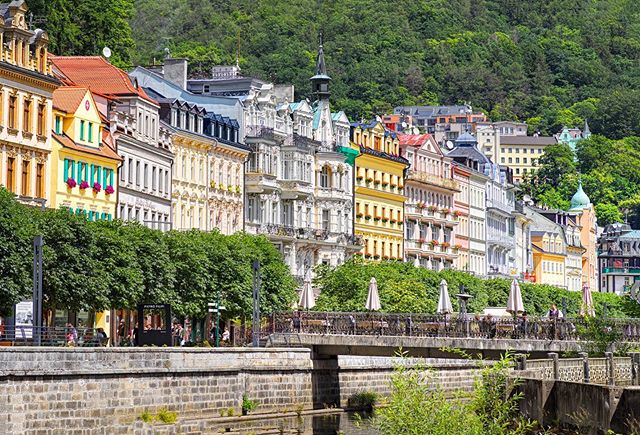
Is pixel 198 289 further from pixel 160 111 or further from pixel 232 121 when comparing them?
pixel 232 121

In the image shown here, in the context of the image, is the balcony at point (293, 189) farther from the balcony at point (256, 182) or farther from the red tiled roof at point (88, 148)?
the red tiled roof at point (88, 148)

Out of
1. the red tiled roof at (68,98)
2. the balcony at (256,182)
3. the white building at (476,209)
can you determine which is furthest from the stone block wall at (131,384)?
the white building at (476,209)

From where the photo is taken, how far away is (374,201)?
464 feet

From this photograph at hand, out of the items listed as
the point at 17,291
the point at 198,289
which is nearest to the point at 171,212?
the point at 198,289

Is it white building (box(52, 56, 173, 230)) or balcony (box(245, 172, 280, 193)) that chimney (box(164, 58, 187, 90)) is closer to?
balcony (box(245, 172, 280, 193))

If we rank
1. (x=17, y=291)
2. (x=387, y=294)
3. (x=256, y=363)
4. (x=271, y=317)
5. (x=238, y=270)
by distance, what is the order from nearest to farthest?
(x=17, y=291) → (x=256, y=363) → (x=271, y=317) → (x=238, y=270) → (x=387, y=294)

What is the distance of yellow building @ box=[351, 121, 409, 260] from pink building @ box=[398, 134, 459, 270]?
6.27 feet

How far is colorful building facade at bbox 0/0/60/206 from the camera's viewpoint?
271 feet

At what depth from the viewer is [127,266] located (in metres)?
78.3

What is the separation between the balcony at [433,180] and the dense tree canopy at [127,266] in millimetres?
54854

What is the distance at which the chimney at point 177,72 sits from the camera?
395 feet

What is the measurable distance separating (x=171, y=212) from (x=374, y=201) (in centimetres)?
3613

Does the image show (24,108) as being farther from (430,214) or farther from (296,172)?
(430,214)

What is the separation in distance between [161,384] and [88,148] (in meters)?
28.0
